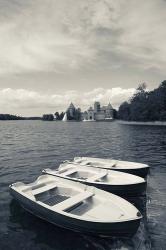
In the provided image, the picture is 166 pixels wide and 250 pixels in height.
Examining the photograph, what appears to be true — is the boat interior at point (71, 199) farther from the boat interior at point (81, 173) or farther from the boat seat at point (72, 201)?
the boat interior at point (81, 173)

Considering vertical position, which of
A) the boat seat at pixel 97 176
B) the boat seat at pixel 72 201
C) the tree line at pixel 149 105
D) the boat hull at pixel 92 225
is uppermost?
the tree line at pixel 149 105

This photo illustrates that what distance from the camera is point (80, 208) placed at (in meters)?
11.5

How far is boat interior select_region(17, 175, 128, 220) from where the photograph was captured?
1080cm

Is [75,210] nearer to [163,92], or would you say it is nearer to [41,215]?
[41,215]

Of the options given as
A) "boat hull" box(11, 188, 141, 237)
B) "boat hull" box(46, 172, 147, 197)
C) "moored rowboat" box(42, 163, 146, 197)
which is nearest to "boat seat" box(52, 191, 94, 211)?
"boat hull" box(11, 188, 141, 237)

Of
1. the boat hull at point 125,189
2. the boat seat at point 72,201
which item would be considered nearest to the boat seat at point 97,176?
the boat hull at point 125,189

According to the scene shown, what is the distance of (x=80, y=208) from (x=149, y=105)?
124m

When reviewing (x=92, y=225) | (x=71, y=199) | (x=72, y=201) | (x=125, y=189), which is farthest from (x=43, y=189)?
(x=125, y=189)

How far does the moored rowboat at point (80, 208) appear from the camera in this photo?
9544mm

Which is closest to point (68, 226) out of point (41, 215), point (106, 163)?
point (41, 215)

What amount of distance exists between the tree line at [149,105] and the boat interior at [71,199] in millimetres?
108518

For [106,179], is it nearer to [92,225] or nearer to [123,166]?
[123,166]

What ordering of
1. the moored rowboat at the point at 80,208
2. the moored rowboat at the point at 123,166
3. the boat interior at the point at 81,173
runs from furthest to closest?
the moored rowboat at the point at 123,166, the boat interior at the point at 81,173, the moored rowboat at the point at 80,208

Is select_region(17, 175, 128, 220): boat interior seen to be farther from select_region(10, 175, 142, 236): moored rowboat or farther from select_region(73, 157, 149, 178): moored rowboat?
select_region(73, 157, 149, 178): moored rowboat
